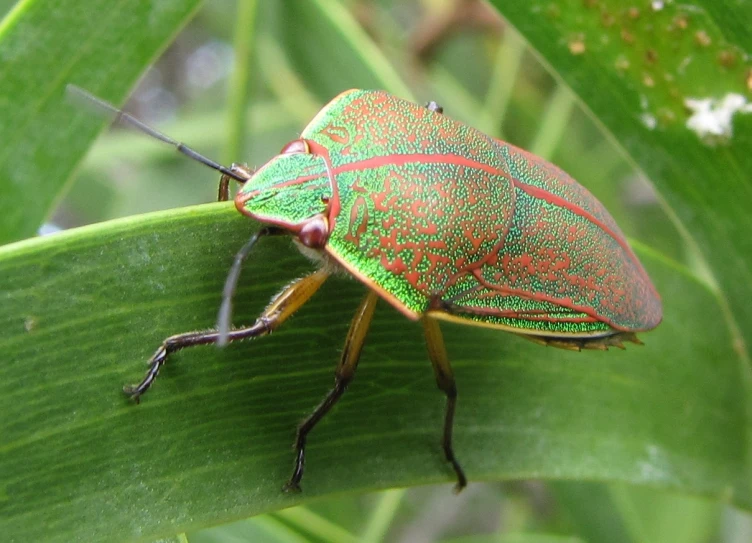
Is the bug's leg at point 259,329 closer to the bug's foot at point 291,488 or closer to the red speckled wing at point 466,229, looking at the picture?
the red speckled wing at point 466,229

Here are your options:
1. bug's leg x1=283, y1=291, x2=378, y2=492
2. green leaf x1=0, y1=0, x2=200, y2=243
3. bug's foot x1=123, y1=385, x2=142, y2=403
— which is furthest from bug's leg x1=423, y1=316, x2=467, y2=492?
green leaf x1=0, y1=0, x2=200, y2=243

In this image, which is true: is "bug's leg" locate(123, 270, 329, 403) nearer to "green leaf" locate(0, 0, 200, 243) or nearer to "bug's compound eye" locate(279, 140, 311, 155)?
"bug's compound eye" locate(279, 140, 311, 155)

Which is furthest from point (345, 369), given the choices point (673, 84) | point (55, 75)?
point (673, 84)

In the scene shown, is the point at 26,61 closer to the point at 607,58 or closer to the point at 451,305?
the point at 451,305

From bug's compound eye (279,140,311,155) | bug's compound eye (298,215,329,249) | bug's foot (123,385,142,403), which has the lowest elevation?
bug's foot (123,385,142,403)

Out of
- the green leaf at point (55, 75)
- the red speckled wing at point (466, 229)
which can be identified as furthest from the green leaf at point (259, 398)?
the green leaf at point (55, 75)

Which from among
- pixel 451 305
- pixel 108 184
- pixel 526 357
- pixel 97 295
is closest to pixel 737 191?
pixel 526 357
